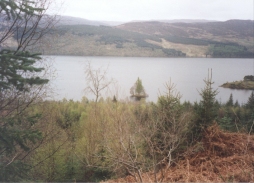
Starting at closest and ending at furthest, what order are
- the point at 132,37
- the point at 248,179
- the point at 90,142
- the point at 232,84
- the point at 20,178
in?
1. the point at 248,179
2. the point at 20,178
3. the point at 90,142
4. the point at 232,84
5. the point at 132,37

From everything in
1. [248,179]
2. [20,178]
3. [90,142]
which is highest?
[248,179]

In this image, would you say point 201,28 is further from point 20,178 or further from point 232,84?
point 20,178

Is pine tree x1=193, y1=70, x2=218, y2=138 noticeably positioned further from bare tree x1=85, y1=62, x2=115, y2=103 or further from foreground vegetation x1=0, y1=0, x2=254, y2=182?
bare tree x1=85, y1=62, x2=115, y2=103

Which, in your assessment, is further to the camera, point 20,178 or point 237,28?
point 237,28

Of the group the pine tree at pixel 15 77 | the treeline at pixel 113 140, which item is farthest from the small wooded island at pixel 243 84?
the pine tree at pixel 15 77

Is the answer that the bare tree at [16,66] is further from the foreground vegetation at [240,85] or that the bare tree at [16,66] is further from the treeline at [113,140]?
the foreground vegetation at [240,85]

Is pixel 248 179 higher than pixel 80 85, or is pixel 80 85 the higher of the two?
pixel 248 179

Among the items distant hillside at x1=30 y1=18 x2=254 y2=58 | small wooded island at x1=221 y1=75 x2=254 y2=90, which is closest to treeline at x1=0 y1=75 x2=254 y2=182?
small wooded island at x1=221 y1=75 x2=254 y2=90

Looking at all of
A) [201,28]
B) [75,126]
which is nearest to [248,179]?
[75,126]
